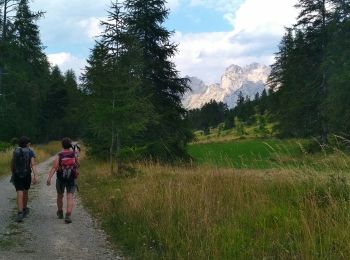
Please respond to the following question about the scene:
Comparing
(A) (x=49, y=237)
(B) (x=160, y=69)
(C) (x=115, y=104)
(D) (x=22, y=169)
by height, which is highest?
(B) (x=160, y=69)

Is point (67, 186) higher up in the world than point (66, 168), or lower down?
lower down

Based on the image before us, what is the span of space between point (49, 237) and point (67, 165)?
7.27ft

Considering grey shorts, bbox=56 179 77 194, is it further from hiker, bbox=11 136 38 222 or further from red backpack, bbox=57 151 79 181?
hiker, bbox=11 136 38 222

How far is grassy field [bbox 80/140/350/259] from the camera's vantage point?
614 cm

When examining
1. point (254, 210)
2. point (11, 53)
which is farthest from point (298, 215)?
point (11, 53)

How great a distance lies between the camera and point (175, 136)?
91.6 ft

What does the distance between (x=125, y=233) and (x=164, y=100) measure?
20.7 m

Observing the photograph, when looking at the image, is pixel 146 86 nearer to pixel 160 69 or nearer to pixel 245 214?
pixel 160 69

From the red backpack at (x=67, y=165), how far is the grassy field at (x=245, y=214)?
4.15 feet

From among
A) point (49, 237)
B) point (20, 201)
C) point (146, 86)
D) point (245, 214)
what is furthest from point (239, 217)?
point (146, 86)

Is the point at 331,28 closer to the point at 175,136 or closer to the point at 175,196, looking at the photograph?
the point at 175,136

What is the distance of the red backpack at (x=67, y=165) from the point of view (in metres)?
10.4

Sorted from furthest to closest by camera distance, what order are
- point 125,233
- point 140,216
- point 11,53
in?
point 11,53 → point 140,216 → point 125,233

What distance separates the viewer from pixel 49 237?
855 cm
